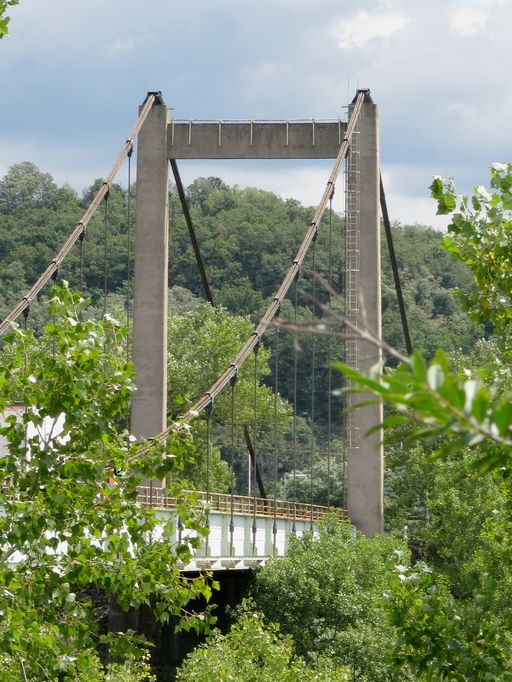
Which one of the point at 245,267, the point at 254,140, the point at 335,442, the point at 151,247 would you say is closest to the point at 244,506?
the point at 151,247

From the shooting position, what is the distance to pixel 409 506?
125ft

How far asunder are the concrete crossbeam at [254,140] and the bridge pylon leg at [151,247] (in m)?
0.33

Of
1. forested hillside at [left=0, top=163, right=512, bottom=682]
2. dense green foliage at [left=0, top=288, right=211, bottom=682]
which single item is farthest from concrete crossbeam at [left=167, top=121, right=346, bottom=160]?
dense green foliage at [left=0, top=288, right=211, bottom=682]

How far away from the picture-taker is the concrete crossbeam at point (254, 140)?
91.9ft

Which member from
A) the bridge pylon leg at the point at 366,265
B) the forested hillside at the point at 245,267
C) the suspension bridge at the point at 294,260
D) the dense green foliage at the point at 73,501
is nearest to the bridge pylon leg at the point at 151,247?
the suspension bridge at the point at 294,260

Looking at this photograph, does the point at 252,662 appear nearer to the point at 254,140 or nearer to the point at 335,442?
the point at 254,140

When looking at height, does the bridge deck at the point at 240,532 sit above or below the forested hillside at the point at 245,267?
below

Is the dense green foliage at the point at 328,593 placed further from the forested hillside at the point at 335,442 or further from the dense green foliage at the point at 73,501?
the dense green foliage at the point at 73,501

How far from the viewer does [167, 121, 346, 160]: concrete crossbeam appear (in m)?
28.0

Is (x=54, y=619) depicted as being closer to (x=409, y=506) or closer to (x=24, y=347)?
(x=24, y=347)

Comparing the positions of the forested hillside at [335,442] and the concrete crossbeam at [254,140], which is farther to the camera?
the concrete crossbeam at [254,140]

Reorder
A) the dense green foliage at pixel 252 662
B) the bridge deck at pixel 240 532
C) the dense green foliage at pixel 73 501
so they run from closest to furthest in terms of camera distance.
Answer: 1. the dense green foliage at pixel 73 501
2. the dense green foliage at pixel 252 662
3. the bridge deck at pixel 240 532

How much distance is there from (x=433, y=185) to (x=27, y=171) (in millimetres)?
96869

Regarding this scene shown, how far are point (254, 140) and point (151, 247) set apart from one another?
2684 mm
